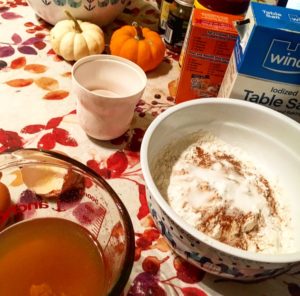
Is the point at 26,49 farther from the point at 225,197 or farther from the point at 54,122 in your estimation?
the point at 225,197

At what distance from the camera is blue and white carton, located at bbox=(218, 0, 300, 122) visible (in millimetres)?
557

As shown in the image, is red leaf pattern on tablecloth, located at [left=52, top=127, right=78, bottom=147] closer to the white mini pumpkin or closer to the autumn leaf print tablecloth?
the autumn leaf print tablecloth

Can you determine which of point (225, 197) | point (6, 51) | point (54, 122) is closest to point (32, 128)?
point (54, 122)

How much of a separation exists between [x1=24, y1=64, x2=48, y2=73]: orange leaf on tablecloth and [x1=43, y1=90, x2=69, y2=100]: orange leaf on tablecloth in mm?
82

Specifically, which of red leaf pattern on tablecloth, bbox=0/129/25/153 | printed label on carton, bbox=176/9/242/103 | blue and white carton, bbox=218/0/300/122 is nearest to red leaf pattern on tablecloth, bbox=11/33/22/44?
red leaf pattern on tablecloth, bbox=0/129/25/153

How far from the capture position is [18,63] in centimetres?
83

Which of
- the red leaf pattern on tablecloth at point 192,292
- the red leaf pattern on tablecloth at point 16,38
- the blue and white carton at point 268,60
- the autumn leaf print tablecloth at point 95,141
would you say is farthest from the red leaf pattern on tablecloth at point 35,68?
the red leaf pattern on tablecloth at point 192,292

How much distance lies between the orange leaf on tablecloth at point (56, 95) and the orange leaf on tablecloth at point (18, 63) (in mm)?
116

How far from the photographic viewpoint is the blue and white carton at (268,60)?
56 centimetres

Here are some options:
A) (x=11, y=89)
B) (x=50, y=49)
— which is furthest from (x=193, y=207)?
(x=50, y=49)

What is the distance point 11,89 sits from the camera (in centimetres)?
75

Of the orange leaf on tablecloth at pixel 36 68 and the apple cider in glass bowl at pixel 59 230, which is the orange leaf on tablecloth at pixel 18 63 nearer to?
the orange leaf on tablecloth at pixel 36 68

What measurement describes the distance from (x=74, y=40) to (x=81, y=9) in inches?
3.6

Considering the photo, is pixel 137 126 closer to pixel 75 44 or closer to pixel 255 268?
pixel 75 44
